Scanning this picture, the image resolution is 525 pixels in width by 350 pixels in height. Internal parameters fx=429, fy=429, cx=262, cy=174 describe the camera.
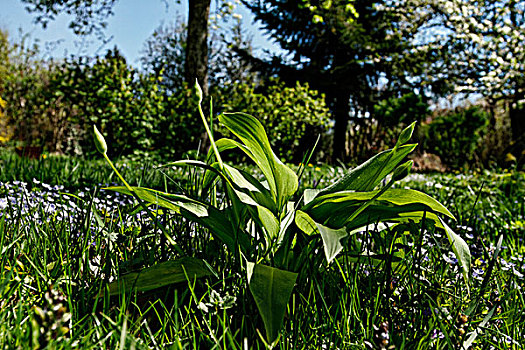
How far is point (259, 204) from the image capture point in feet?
4.56

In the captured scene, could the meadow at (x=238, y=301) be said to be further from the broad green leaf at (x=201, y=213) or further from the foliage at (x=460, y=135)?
the foliage at (x=460, y=135)

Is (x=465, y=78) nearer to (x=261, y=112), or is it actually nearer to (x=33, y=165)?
(x=261, y=112)

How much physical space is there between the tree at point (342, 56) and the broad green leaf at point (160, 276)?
12.6m

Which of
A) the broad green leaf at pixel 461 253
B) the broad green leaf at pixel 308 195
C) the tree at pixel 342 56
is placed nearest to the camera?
the broad green leaf at pixel 461 253

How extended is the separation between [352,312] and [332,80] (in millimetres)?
13366

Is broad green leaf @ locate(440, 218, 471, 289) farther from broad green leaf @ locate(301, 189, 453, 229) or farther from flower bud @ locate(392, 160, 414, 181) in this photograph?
flower bud @ locate(392, 160, 414, 181)

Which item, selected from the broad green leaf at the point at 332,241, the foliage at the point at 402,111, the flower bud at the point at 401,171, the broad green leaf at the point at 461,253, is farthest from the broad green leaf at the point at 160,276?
the foliage at the point at 402,111

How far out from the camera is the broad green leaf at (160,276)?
1239 mm

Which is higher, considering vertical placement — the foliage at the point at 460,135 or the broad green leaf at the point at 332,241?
the foliage at the point at 460,135

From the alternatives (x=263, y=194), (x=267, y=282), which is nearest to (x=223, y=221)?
(x=263, y=194)

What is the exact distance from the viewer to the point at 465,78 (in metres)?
12.9

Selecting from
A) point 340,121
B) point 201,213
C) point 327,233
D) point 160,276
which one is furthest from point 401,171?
point 340,121

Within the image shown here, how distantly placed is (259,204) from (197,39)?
7.01 metres

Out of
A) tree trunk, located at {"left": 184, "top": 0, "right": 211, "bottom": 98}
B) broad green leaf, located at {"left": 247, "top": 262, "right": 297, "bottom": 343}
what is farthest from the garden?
tree trunk, located at {"left": 184, "top": 0, "right": 211, "bottom": 98}
